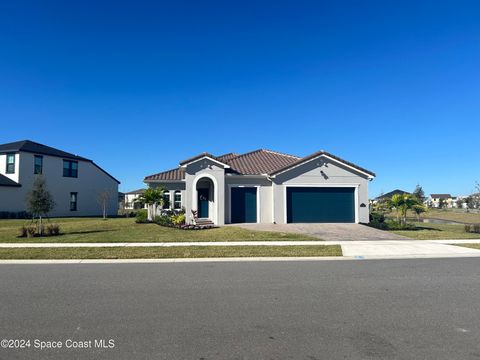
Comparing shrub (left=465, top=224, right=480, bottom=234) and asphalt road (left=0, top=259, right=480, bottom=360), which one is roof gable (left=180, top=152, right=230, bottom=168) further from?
shrub (left=465, top=224, right=480, bottom=234)

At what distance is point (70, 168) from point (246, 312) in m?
35.1

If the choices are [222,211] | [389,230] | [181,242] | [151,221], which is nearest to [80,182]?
[151,221]

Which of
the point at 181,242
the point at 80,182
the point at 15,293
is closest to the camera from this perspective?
the point at 15,293

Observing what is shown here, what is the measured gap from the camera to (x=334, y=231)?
59.5ft

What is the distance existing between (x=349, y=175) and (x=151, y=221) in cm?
1450

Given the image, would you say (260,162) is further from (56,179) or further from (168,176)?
(56,179)

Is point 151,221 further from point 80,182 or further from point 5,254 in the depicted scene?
point 80,182

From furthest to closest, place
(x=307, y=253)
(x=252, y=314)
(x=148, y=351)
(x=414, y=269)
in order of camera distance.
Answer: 1. (x=307, y=253)
2. (x=414, y=269)
3. (x=252, y=314)
4. (x=148, y=351)

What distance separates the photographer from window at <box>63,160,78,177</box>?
3478 cm

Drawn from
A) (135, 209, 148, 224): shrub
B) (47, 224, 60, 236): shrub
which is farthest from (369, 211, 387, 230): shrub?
(47, 224, 60, 236): shrub

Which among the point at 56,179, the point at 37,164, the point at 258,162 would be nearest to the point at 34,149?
the point at 37,164

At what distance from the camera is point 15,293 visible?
6.53m

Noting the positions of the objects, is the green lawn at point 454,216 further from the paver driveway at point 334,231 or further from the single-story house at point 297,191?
the paver driveway at point 334,231

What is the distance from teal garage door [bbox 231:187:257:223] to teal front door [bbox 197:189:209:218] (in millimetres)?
2387
